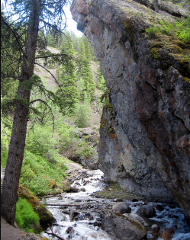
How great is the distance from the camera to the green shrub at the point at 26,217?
698cm

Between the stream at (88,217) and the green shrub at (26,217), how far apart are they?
55cm

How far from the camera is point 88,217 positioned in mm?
9719

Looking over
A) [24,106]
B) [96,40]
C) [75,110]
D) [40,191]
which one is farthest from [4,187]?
[75,110]

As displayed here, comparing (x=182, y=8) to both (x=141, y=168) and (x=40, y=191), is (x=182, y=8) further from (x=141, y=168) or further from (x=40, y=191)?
(x=40, y=191)

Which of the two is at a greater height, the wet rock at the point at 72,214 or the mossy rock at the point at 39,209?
the mossy rock at the point at 39,209

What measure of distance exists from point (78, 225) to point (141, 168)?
18.9ft

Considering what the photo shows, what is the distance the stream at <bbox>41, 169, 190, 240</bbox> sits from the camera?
8.06m

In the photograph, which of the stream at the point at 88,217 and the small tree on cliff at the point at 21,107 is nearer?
the small tree on cliff at the point at 21,107

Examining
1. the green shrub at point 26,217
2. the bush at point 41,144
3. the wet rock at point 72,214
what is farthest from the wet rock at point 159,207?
the bush at point 41,144

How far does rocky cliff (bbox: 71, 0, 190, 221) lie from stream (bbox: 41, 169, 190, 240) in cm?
128

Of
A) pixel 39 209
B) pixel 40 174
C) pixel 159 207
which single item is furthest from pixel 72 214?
pixel 40 174

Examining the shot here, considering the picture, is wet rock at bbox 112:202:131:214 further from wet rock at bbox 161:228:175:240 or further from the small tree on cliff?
the small tree on cliff

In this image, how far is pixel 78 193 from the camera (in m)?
14.7

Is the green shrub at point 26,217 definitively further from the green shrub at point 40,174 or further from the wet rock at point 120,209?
the wet rock at point 120,209
